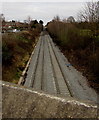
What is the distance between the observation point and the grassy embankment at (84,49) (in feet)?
47.9

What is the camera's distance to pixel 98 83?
Answer: 1242cm

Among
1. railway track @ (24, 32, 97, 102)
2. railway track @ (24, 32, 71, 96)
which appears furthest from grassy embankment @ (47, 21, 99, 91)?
railway track @ (24, 32, 71, 96)

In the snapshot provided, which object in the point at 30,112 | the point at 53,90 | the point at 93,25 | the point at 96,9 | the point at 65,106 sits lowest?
the point at 53,90

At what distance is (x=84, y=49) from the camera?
72.0ft

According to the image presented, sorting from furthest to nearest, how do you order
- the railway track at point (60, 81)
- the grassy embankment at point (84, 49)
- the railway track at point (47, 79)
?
the grassy embankment at point (84, 49), the railway track at point (47, 79), the railway track at point (60, 81)

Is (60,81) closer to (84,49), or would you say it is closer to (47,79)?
(47,79)

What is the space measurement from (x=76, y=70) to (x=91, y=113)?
12.3 meters

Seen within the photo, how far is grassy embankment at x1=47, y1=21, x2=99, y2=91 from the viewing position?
14594 mm

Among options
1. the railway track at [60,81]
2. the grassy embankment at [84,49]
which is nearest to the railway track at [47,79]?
the railway track at [60,81]

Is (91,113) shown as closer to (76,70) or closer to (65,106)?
(65,106)

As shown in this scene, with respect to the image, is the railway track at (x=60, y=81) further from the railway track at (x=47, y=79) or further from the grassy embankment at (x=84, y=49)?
the grassy embankment at (x=84, y=49)

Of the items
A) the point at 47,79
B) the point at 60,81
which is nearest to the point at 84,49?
the point at 47,79

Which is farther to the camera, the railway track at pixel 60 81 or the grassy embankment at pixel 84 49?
the grassy embankment at pixel 84 49

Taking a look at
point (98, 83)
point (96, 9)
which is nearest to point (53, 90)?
point (98, 83)
